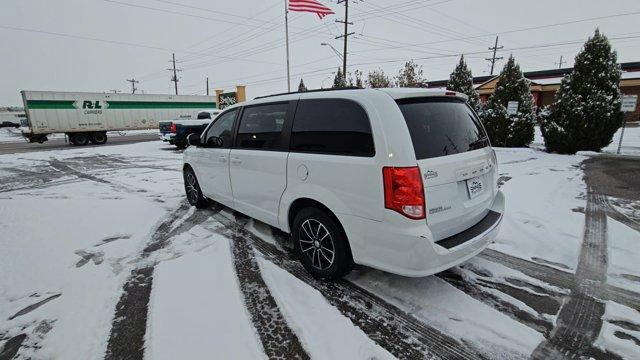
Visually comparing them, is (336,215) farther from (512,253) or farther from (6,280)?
(6,280)

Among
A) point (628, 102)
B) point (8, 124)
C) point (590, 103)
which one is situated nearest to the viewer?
point (628, 102)

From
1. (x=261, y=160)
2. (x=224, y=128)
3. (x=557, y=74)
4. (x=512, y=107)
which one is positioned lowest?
(x=261, y=160)

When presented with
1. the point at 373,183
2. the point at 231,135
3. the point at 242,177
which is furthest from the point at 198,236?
the point at 373,183

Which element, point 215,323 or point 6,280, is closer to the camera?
point 215,323

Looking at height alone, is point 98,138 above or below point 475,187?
below

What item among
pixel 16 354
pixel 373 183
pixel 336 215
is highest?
pixel 373 183

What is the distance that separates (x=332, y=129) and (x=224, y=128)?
240cm

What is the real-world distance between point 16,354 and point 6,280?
159cm

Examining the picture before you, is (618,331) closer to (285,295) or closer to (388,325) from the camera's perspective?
(388,325)

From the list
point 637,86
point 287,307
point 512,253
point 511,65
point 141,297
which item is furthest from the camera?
point 637,86

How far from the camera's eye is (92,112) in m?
22.5

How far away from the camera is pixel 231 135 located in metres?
4.67

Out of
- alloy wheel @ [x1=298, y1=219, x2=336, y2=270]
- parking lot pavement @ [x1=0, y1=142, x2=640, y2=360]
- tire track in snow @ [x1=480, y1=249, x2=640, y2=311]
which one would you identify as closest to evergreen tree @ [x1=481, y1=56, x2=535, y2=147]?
parking lot pavement @ [x1=0, y1=142, x2=640, y2=360]

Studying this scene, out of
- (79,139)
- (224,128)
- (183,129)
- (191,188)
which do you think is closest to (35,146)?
(79,139)
